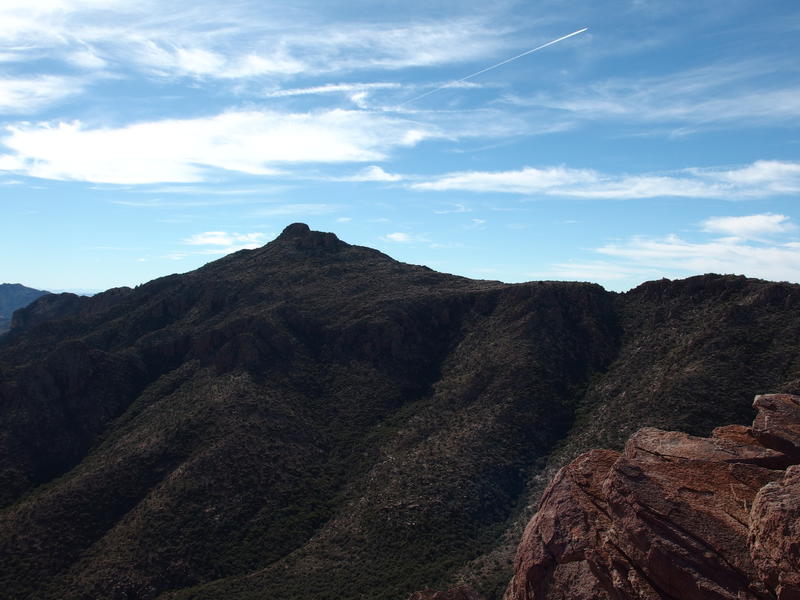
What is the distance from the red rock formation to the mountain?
284 inches

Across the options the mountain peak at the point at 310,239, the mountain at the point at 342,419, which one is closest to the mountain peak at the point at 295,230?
the mountain peak at the point at 310,239

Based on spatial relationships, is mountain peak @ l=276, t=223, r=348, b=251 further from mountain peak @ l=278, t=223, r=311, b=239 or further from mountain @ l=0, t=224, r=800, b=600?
mountain @ l=0, t=224, r=800, b=600

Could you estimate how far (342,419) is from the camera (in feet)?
278

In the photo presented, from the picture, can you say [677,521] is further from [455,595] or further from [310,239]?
[310,239]

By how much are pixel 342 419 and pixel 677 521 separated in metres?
67.1

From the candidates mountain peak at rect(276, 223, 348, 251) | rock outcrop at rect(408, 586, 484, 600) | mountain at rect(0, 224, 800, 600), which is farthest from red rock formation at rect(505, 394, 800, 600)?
mountain peak at rect(276, 223, 348, 251)

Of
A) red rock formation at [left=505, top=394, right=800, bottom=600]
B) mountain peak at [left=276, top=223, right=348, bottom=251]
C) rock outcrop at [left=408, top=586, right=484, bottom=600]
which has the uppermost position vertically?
mountain peak at [left=276, top=223, right=348, bottom=251]

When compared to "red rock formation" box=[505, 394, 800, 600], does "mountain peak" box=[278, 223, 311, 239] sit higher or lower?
higher

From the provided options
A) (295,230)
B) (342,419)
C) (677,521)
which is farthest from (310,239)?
(677,521)

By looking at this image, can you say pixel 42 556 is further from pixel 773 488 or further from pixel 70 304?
pixel 70 304

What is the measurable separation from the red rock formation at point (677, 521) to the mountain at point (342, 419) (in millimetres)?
7215

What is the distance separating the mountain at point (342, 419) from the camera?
5941 centimetres

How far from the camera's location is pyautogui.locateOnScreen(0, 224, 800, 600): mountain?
195 feet

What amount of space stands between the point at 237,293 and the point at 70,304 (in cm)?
7477
